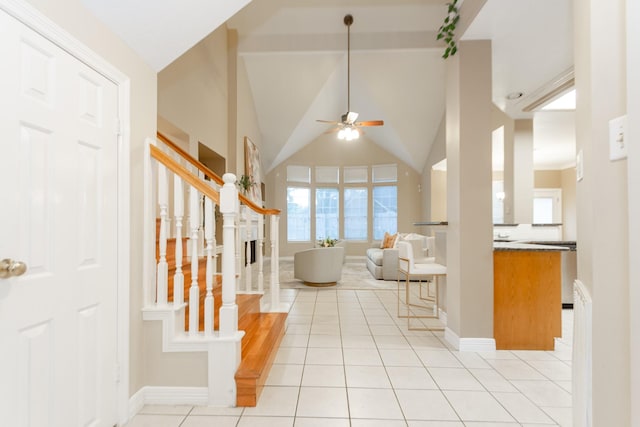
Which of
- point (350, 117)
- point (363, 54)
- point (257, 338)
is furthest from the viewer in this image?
point (363, 54)

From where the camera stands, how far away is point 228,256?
6.43 ft

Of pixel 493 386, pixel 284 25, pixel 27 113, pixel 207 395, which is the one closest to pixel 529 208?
pixel 493 386

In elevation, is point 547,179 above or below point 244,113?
below

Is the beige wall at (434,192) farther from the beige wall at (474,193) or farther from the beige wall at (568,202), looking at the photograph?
the beige wall at (474,193)

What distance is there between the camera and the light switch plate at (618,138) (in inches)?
35.4

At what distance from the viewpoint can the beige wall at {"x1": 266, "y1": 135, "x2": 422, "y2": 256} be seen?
374 inches

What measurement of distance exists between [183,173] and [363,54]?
5.09 meters

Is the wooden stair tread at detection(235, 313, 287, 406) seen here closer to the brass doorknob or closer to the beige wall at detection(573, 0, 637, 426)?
the brass doorknob

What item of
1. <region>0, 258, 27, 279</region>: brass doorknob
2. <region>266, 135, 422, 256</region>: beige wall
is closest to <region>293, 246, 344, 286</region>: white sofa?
<region>266, 135, 422, 256</region>: beige wall

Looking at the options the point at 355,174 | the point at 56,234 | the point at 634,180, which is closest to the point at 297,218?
the point at 355,174

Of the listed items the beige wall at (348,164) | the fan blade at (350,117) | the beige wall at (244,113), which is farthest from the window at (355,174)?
the fan blade at (350,117)

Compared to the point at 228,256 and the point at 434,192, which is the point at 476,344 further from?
the point at 434,192

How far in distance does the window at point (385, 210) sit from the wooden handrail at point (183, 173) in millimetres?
8149

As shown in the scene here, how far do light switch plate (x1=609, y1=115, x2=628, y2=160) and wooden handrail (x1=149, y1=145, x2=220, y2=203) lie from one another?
6.13 feet
